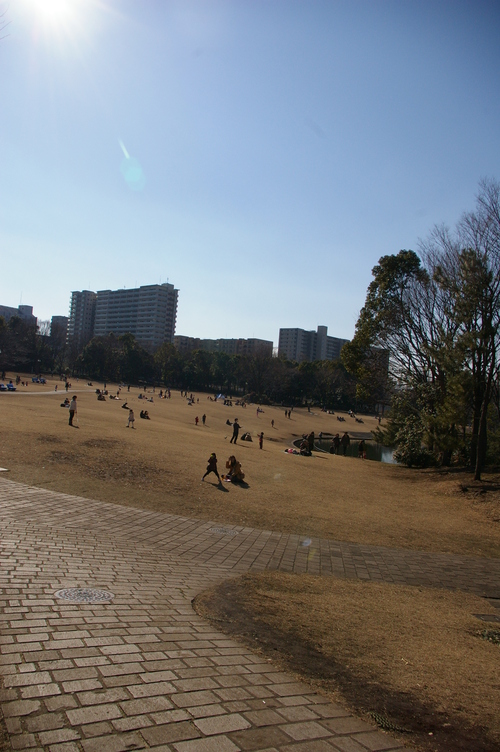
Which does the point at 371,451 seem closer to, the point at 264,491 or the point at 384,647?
the point at 264,491

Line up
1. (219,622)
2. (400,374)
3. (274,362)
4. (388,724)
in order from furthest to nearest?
(274,362)
(400,374)
(219,622)
(388,724)

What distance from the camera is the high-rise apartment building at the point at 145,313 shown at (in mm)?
181625

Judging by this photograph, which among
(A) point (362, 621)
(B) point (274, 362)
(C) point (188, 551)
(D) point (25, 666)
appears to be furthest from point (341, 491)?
(B) point (274, 362)

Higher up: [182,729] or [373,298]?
[373,298]

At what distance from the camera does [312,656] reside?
16.5ft

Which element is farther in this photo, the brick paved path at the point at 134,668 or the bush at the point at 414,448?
the bush at the point at 414,448

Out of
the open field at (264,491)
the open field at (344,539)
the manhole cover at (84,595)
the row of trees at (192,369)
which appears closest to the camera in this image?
the open field at (344,539)

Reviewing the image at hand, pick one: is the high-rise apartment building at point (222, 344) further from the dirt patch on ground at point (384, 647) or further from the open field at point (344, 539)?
the dirt patch on ground at point (384, 647)

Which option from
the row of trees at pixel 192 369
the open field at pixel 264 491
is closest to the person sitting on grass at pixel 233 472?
the open field at pixel 264 491

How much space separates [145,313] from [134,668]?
186m

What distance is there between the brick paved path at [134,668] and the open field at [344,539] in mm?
516

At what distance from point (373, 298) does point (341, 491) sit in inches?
605

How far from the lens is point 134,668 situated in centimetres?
405

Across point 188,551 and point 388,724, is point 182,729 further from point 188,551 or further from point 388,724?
Answer: point 188,551
